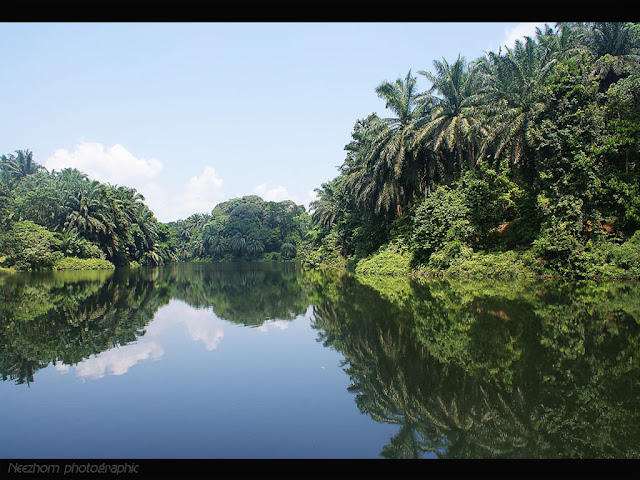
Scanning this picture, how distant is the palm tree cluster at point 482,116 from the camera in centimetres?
2159

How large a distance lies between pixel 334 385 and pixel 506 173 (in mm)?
21594

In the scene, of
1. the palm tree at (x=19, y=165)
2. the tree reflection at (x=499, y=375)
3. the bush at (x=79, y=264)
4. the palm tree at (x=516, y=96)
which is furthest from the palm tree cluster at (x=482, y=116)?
the palm tree at (x=19, y=165)

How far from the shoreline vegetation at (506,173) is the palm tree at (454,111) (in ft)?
0.26

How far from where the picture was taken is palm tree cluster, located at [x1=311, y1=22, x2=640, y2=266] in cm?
2159

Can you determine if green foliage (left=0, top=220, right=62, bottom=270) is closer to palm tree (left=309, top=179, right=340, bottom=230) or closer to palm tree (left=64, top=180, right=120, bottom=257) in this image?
palm tree (left=64, top=180, right=120, bottom=257)

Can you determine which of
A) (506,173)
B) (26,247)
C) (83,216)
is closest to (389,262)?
(506,173)

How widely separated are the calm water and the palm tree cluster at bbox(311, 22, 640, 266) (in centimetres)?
1245

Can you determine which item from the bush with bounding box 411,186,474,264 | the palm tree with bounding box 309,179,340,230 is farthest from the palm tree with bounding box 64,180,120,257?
the bush with bounding box 411,186,474,264

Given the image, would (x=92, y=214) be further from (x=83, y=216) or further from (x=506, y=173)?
(x=506, y=173)

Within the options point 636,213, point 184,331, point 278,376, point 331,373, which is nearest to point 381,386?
point 331,373

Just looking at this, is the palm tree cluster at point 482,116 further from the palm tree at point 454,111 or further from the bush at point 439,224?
the bush at point 439,224

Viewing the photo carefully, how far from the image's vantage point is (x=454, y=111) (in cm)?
2695
